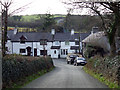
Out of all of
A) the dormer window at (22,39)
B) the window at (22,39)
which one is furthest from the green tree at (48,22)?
the window at (22,39)

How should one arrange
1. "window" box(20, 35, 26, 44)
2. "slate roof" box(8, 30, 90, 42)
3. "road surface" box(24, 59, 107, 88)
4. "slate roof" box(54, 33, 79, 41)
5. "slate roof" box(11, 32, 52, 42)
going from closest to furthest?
"road surface" box(24, 59, 107, 88) → "window" box(20, 35, 26, 44) → "slate roof" box(11, 32, 52, 42) → "slate roof" box(8, 30, 90, 42) → "slate roof" box(54, 33, 79, 41)

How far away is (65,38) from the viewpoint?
5722 cm

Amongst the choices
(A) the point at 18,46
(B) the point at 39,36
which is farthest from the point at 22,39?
(B) the point at 39,36

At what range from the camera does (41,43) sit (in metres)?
55.5

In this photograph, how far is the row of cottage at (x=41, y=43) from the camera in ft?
181

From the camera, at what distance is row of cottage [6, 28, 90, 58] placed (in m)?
55.2

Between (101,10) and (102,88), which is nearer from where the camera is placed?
(102,88)

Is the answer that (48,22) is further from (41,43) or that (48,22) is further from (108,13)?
(108,13)

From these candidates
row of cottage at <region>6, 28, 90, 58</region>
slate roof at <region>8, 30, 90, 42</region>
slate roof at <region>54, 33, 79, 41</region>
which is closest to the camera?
row of cottage at <region>6, 28, 90, 58</region>

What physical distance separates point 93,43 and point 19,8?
30.5 meters

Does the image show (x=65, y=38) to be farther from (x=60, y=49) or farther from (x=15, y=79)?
(x=15, y=79)

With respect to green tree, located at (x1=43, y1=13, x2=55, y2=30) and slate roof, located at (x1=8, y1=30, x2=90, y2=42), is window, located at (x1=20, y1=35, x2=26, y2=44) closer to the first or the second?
slate roof, located at (x1=8, y1=30, x2=90, y2=42)

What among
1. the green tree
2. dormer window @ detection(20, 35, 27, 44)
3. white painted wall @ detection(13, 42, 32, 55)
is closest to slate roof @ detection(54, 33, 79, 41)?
Answer: the green tree

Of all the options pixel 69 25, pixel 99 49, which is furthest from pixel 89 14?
pixel 69 25
